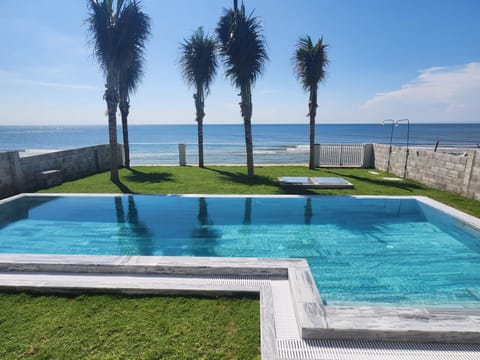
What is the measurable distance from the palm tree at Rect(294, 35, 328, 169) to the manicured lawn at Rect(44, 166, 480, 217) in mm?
4201

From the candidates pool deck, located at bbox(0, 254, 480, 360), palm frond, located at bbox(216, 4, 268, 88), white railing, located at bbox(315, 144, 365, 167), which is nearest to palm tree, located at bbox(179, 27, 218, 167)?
palm frond, located at bbox(216, 4, 268, 88)

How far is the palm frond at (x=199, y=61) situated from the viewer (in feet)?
45.1

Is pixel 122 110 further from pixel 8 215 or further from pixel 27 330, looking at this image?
pixel 27 330

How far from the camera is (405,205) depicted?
25.6 feet

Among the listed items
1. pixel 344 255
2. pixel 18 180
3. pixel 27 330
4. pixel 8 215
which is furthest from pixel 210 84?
pixel 27 330

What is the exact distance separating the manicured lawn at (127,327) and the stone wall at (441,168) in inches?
324

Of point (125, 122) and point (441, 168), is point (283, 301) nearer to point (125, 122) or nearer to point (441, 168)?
point (441, 168)

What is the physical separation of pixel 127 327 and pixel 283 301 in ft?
5.87

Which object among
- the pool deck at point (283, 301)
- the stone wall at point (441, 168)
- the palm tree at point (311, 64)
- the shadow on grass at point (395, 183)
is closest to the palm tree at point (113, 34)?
the palm tree at point (311, 64)

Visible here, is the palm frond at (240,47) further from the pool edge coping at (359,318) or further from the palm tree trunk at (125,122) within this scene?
the pool edge coping at (359,318)

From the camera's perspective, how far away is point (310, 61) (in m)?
12.9

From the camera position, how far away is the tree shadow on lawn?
9195mm

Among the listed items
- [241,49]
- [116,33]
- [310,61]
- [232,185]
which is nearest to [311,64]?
[310,61]

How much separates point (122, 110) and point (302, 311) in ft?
48.4
